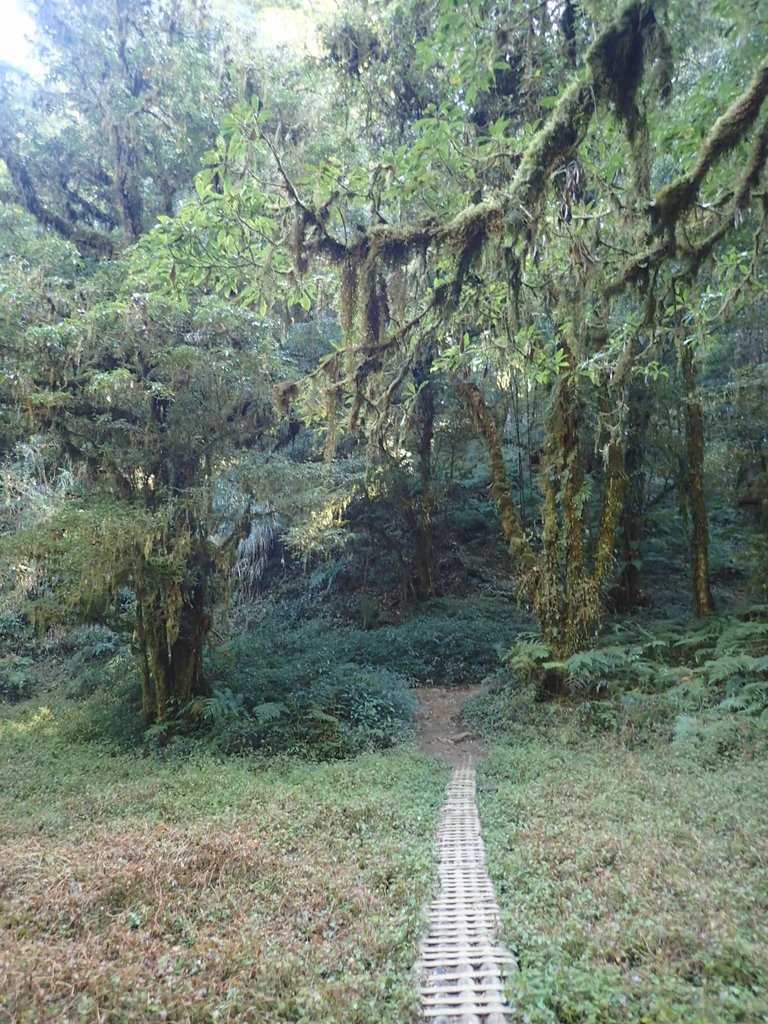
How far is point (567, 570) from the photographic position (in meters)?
11.0

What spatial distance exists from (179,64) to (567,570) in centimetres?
1222

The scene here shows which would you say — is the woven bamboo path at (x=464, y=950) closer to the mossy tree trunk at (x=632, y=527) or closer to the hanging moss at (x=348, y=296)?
the hanging moss at (x=348, y=296)

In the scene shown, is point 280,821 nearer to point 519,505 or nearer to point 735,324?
point 735,324

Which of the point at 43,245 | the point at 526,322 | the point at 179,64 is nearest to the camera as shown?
the point at 526,322

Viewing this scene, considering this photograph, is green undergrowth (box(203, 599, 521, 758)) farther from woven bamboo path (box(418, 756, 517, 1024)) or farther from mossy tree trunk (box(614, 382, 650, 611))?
woven bamboo path (box(418, 756, 517, 1024))

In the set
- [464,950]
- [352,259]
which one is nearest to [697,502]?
[352,259]

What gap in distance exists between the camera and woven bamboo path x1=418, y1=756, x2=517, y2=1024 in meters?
3.27

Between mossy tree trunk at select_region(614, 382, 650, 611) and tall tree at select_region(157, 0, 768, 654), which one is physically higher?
tall tree at select_region(157, 0, 768, 654)

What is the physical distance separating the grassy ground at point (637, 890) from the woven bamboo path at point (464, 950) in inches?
4.8

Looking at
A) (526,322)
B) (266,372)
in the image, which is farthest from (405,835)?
(266,372)

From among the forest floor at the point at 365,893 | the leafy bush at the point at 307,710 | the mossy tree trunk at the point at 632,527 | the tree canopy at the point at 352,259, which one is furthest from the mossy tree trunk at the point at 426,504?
the forest floor at the point at 365,893

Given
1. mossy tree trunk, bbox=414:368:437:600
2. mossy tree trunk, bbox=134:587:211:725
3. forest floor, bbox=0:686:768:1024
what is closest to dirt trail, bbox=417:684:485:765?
forest floor, bbox=0:686:768:1024

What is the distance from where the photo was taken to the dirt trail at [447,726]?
33.8 ft

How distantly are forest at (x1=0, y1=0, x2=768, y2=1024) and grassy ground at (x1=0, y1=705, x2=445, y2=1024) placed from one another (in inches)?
1.4
